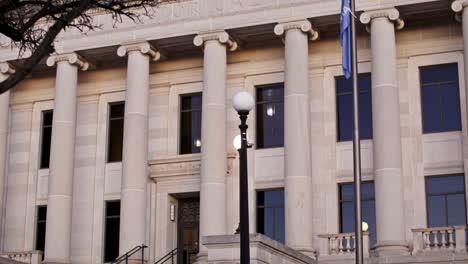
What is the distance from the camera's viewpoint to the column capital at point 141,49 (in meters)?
32.3

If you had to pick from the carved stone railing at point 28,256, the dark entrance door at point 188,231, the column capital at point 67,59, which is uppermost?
the column capital at point 67,59

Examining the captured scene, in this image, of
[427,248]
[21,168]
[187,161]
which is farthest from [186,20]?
[427,248]

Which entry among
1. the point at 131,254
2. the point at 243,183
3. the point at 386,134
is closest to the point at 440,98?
the point at 386,134

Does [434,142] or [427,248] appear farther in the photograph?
[434,142]

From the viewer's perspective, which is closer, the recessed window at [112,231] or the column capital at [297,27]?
the column capital at [297,27]

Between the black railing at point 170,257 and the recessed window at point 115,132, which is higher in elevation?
the recessed window at point 115,132

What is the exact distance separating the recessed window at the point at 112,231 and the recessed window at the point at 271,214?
18.3ft

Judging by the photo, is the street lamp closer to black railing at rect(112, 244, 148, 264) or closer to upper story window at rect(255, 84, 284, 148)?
black railing at rect(112, 244, 148, 264)

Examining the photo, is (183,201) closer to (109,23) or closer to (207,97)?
(207,97)

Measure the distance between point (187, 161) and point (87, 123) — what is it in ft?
16.2

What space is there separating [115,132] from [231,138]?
5124 millimetres

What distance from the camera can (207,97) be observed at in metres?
30.7

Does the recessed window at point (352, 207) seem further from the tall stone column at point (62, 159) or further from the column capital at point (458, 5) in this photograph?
the tall stone column at point (62, 159)

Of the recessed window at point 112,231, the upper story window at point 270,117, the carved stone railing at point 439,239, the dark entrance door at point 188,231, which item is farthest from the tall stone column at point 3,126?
the carved stone railing at point 439,239
